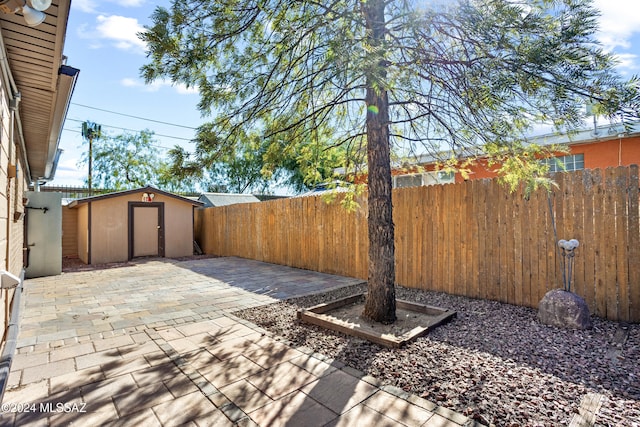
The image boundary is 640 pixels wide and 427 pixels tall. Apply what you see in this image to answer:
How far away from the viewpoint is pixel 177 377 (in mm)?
2588

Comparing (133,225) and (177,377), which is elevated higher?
(133,225)

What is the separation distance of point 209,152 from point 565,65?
3537mm

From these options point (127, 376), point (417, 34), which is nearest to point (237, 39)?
point (417, 34)

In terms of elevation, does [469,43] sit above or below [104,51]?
below

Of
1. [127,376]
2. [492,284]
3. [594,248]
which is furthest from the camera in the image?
[492,284]

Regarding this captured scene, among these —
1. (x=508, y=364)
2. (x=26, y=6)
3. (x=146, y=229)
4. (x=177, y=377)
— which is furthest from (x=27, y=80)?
(x=146, y=229)

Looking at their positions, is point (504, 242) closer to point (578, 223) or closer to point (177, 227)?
point (578, 223)

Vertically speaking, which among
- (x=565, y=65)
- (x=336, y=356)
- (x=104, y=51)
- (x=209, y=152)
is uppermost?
(x=104, y=51)

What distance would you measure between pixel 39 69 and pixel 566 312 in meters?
5.59

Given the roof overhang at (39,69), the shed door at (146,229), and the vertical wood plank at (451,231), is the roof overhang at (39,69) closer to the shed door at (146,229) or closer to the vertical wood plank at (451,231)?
the vertical wood plank at (451,231)

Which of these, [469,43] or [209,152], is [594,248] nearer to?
[469,43]

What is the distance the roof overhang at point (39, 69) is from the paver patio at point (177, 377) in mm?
2486

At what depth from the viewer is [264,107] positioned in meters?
4.10

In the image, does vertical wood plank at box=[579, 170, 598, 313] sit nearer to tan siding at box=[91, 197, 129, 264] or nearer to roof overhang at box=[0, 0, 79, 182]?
roof overhang at box=[0, 0, 79, 182]
